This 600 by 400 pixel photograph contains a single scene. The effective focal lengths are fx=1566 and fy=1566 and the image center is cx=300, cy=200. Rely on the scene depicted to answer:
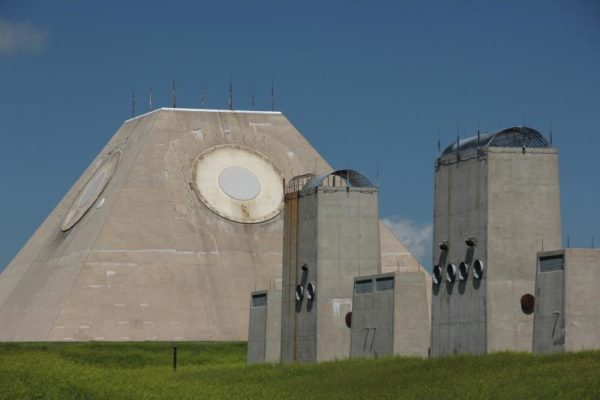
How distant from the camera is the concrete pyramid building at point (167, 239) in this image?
93.2m

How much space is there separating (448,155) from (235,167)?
150 ft

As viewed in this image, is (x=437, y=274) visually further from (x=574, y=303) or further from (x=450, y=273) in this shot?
(x=574, y=303)

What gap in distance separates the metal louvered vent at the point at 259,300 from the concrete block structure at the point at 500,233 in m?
21.0

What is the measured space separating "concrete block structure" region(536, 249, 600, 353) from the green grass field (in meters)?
1.66

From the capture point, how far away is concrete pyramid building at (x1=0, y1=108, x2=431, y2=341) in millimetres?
93250

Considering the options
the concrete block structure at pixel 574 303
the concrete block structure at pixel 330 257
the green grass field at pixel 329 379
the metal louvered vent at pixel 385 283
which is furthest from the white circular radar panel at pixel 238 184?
the concrete block structure at pixel 574 303

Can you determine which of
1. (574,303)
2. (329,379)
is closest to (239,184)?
(329,379)

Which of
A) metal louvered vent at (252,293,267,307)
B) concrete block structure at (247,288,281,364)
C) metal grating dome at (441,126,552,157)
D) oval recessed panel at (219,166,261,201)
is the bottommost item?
concrete block structure at (247,288,281,364)

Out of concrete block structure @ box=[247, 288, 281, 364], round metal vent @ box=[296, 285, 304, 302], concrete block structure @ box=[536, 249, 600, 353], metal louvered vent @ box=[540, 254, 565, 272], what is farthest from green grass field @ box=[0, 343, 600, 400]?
round metal vent @ box=[296, 285, 304, 302]

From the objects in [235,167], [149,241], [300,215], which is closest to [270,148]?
[235,167]

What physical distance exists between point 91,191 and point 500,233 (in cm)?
5576

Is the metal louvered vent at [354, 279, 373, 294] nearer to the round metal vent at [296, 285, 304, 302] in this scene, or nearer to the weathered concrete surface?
the weathered concrete surface

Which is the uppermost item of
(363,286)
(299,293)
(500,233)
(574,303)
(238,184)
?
(238,184)

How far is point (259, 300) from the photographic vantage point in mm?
79625
